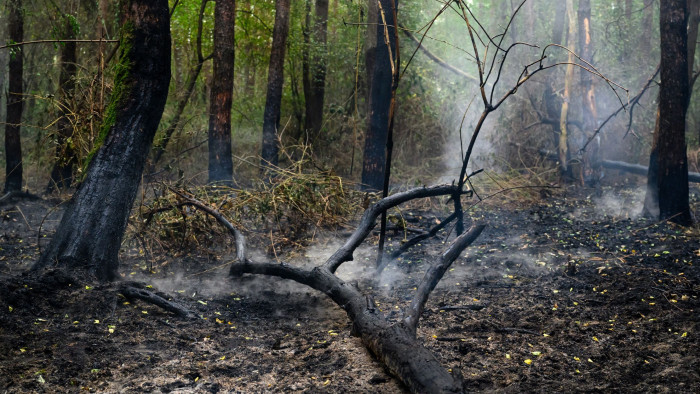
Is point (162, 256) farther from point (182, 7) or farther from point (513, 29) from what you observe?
point (513, 29)

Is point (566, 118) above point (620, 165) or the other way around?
above

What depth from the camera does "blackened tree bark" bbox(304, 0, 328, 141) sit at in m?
Result: 12.7

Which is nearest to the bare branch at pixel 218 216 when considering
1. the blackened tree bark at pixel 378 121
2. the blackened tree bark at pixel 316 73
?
the blackened tree bark at pixel 378 121

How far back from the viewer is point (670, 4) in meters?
7.21

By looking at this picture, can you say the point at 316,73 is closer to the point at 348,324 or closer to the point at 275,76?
the point at 275,76

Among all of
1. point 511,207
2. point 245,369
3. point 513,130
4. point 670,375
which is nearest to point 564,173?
point 513,130

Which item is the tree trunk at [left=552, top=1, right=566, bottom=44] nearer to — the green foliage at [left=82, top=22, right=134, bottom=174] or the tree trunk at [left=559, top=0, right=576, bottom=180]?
the tree trunk at [left=559, top=0, right=576, bottom=180]

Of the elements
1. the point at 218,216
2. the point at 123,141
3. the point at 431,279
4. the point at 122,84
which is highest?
the point at 122,84

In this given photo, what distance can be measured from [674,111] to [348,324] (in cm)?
533

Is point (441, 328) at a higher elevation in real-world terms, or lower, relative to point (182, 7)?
lower

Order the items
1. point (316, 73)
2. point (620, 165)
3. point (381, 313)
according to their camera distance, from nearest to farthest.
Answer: point (381, 313)
point (620, 165)
point (316, 73)

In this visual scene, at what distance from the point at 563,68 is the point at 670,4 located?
5.52 meters

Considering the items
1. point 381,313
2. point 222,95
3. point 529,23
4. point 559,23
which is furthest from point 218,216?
point 529,23

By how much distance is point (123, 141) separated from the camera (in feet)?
16.3
